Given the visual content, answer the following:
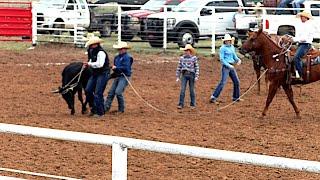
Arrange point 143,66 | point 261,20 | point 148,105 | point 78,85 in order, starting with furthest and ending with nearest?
point 261,20 < point 143,66 < point 148,105 < point 78,85

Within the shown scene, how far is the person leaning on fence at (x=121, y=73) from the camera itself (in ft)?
49.8

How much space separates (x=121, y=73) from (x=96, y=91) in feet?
2.30

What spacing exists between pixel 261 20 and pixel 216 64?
341 cm

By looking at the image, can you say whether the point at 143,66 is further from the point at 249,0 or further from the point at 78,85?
the point at 249,0

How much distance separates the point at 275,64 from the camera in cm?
1519

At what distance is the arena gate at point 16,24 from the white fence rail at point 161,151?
23.7 meters

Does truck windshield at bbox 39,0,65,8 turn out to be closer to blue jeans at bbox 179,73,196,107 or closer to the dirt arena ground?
the dirt arena ground

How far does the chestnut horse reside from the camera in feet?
49.7

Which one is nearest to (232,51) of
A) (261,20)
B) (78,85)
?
(78,85)

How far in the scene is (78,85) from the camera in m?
15.2

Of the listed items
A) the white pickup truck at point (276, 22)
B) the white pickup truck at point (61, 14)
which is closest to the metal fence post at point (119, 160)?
the white pickup truck at point (276, 22)

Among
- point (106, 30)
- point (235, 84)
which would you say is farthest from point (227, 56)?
point (106, 30)

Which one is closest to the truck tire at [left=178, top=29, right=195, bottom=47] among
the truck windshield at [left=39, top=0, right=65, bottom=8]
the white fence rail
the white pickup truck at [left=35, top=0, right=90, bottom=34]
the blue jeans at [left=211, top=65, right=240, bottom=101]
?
the white pickup truck at [left=35, top=0, right=90, bottom=34]

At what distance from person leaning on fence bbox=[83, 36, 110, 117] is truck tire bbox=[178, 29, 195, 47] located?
12.7 metres
